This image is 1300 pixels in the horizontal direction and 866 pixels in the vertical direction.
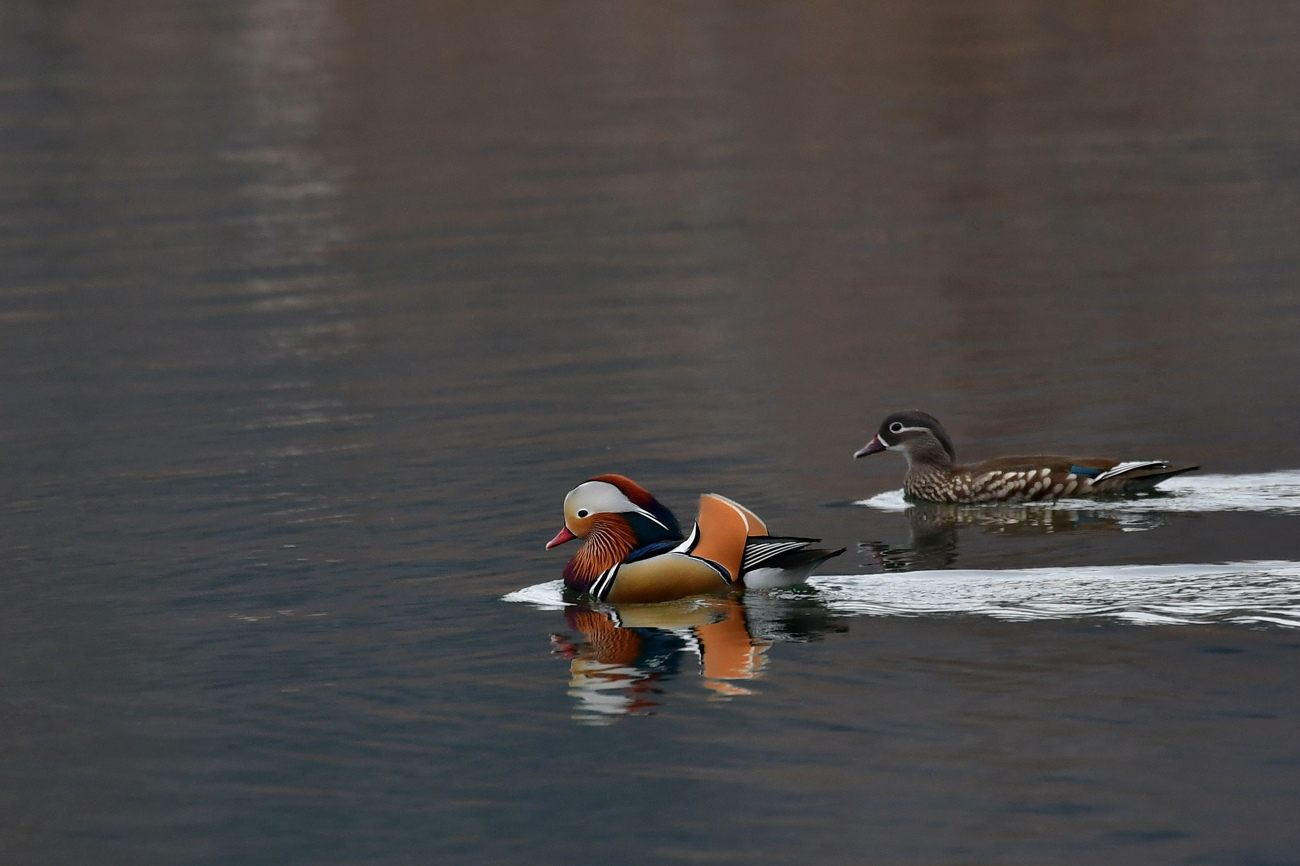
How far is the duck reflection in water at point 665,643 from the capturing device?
10.0 metres

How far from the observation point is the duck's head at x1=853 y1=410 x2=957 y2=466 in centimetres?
1424

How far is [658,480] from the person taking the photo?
47.6 ft

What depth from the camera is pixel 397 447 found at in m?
16.3

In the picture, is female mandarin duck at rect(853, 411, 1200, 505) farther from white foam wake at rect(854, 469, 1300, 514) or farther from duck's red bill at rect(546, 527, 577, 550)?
duck's red bill at rect(546, 527, 577, 550)

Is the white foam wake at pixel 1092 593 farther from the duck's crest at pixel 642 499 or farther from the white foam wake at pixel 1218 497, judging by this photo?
the white foam wake at pixel 1218 497

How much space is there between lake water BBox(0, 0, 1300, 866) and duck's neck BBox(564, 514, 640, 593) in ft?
0.91

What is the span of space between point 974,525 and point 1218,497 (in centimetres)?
157

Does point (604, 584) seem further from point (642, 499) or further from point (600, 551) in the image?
point (642, 499)

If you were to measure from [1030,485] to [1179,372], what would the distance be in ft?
14.2

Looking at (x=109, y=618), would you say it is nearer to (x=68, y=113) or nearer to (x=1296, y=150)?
(x=1296, y=150)

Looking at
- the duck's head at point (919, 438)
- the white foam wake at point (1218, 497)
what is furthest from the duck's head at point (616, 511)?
A: the white foam wake at point (1218, 497)

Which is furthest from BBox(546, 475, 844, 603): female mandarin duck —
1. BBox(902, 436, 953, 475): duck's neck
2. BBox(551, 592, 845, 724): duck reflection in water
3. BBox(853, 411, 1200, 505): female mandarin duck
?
BBox(902, 436, 953, 475): duck's neck

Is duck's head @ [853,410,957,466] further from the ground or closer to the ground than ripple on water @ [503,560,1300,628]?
further from the ground

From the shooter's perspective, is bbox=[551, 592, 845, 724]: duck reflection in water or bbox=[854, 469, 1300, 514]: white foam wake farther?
bbox=[854, 469, 1300, 514]: white foam wake
